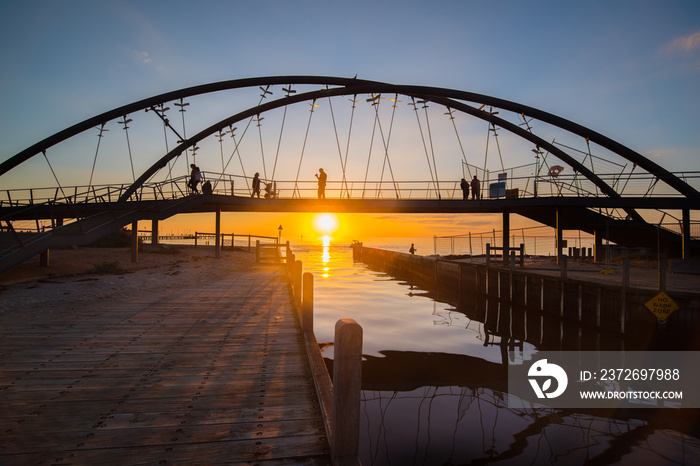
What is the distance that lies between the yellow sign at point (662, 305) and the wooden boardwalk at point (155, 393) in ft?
39.2

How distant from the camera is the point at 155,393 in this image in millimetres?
5445

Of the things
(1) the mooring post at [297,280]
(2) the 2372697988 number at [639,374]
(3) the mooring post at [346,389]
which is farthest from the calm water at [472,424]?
(3) the mooring post at [346,389]

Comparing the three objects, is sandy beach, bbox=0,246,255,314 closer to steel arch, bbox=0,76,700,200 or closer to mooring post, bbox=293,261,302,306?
mooring post, bbox=293,261,302,306

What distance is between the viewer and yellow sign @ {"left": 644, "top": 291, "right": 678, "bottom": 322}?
1235 centimetres

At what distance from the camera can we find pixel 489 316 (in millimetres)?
21125

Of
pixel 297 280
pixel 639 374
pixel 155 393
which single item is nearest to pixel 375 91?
pixel 297 280

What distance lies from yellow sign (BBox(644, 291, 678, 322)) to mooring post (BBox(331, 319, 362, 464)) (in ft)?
43.8

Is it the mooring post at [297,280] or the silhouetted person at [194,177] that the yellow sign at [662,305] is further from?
the silhouetted person at [194,177]

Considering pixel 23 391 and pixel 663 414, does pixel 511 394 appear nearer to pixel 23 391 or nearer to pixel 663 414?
pixel 663 414

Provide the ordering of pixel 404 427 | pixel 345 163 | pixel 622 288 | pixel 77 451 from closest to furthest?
pixel 77 451 < pixel 404 427 < pixel 622 288 < pixel 345 163

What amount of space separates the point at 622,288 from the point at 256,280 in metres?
16.6

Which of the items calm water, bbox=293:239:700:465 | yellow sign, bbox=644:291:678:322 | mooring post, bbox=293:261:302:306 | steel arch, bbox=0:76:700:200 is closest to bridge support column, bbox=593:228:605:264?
steel arch, bbox=0:76:700:200

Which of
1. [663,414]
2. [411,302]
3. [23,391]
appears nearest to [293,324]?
[23,391]

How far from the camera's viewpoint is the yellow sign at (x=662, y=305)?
40.5ft
